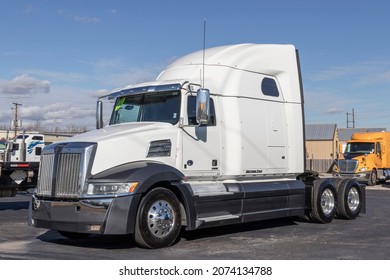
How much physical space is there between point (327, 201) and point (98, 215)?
6.32m

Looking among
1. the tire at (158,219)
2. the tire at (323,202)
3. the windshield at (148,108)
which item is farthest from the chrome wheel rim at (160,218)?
the tire at (323,202)

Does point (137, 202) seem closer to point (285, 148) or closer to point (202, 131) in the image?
point (202, 131)

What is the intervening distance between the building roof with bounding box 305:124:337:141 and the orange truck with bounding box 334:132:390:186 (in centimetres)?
3236

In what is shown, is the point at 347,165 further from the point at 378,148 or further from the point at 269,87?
the point at 269,87

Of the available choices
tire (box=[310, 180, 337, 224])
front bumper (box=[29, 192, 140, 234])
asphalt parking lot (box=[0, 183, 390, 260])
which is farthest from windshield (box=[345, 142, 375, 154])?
front bumper (box=[29, 192, 140, 234])

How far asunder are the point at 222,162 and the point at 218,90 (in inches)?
55.1

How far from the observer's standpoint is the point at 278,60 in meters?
11.3

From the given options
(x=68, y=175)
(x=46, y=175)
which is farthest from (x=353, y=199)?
(x=46, y=175)

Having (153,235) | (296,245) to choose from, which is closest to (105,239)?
(153,235)

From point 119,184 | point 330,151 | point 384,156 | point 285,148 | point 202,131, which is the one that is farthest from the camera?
point 330,151

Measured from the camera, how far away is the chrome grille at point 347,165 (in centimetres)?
2905

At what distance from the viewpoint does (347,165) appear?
2931 cm

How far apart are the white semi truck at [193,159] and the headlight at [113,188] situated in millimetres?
16

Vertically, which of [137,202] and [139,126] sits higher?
[139,126]
